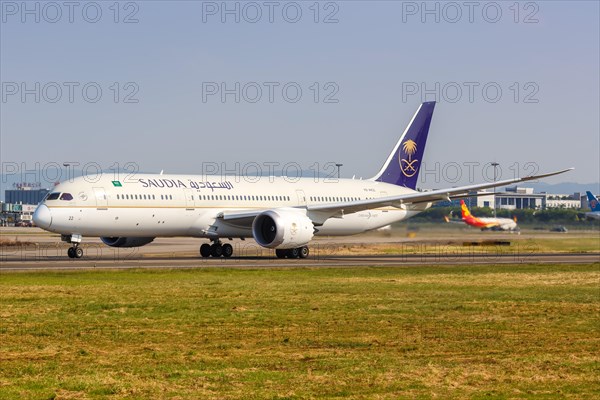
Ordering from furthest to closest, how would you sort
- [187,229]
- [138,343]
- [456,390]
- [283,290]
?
[187,229]
[283,290]
[138,343]
[456,390]

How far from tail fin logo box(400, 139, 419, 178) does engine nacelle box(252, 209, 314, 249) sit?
1350 centimetres

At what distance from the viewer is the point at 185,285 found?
1193 inches

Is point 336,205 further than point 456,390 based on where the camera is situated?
Yes

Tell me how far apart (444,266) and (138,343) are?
26031 millimetres

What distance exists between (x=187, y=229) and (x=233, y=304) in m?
24.5

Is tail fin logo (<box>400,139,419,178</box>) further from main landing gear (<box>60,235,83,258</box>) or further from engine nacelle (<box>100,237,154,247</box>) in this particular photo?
main landing gear (<box>60,235,83,258</box>)

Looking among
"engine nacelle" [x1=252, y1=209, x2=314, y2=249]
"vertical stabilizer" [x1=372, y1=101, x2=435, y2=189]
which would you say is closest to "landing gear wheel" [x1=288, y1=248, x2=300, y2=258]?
"engine nacelle" [x1=252, y1=209, x2=314, y2=249]

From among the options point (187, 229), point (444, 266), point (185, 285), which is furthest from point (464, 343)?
point (187, 229)

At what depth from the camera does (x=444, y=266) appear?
42219mm

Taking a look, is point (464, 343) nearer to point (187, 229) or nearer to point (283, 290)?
point (283, 290)

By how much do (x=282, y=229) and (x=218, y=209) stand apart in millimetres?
4619

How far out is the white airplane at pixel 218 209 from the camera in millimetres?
45281

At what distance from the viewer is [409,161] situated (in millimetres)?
60781

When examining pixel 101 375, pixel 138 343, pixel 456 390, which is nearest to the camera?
pixel 456 390
